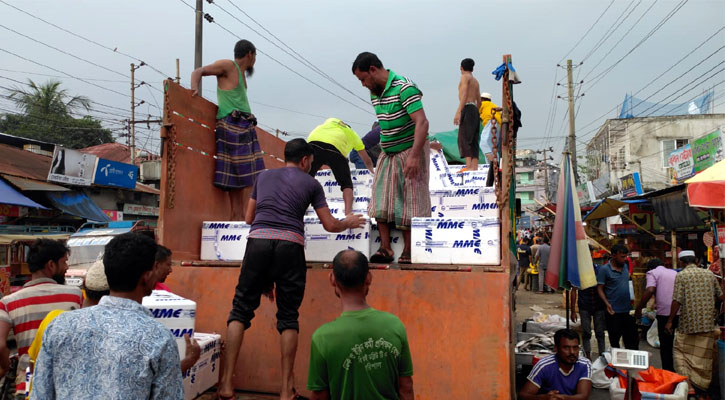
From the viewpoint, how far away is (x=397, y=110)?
4.20 m

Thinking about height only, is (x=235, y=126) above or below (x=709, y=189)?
above

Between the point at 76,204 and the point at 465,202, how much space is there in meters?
13.9

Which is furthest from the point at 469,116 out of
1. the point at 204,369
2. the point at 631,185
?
the point at 631,185

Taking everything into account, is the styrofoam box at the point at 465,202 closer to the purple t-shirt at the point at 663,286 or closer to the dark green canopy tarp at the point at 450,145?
the purple t-shirt at the point at 663,286

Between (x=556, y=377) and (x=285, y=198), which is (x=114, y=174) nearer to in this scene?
(x=285, y=198)

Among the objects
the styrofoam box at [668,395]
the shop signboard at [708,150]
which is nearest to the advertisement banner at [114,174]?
the styrofoam box at [668,395]

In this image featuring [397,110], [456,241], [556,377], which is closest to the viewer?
[456,241]

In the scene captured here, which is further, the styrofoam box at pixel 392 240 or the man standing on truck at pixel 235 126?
the man standing on truck at pixel 235 126

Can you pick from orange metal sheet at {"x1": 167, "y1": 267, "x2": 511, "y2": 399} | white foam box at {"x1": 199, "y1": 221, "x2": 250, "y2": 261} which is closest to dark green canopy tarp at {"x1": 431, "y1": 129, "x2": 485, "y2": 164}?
white foam box at {"x1": 199, "y1": 221, "x2": 250, "y2": 261}

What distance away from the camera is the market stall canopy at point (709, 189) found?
17.6 feet

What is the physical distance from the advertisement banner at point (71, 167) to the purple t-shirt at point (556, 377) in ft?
47.5

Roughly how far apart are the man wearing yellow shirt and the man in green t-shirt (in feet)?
8.86

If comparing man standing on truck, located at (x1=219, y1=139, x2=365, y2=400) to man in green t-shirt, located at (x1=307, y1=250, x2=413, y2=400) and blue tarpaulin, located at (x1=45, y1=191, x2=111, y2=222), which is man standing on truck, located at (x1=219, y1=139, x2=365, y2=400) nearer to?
man in green t-shirt, located at (x1=307, y1=250, x2=413, y2=400)

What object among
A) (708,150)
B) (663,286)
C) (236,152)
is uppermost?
(708,150)
